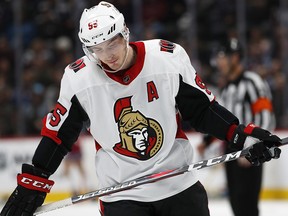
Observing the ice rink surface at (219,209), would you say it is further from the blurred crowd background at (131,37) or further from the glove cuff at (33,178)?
the glove cuff at (33,178)

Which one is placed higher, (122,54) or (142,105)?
(122,54)

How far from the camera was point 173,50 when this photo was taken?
2.66 meters

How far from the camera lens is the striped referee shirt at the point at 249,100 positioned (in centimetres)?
427

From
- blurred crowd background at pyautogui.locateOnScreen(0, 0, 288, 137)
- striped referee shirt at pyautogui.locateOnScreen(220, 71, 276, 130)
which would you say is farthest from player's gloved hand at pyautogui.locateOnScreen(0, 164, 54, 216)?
blurred crowd background at pyautogui.locateOnScreen(0, 0, 288, 137)

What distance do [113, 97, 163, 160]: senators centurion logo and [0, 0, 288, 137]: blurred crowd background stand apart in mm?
4501

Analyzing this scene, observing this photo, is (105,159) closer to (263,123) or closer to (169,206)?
(169,206)

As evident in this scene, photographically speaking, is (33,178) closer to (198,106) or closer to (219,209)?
(198,106)

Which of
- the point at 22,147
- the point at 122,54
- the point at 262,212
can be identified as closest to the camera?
the point at 122,54

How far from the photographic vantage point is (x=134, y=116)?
2.59 m

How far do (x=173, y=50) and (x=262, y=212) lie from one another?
326 centimetres

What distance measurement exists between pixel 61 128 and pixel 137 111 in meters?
0.30

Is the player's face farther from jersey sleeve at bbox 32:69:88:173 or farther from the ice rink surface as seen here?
the ice rink surface

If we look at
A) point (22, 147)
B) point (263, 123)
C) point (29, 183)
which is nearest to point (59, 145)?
point (29, 183)

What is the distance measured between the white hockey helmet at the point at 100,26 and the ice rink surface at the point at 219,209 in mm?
3163
